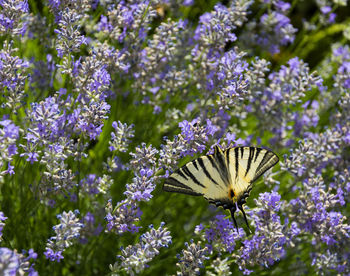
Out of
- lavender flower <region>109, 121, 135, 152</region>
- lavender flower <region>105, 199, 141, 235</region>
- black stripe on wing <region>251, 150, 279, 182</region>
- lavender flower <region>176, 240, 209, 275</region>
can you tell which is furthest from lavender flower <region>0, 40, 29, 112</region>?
black stripe on wing <region>251, 150, 279, 182</region>

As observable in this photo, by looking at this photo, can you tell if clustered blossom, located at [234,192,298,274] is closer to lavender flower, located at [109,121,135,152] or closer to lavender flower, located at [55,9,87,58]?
lavender flower, located at [109,121,135,152]

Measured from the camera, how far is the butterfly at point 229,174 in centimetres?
216

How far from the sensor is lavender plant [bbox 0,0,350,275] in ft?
7.02

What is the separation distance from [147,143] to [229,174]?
2.17ft

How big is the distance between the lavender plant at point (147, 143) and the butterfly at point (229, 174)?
0.12m

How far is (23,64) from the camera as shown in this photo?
2.26 metres

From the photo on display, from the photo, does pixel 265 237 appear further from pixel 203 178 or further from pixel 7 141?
pixel 7 141

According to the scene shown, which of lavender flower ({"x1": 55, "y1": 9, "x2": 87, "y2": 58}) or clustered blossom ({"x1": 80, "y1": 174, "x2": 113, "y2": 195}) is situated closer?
lavender flower ({"x1": 55, "y1": 9, "x2": 87, "y2": 58})

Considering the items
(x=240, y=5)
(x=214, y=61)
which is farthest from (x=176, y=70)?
(x=240, y=5)

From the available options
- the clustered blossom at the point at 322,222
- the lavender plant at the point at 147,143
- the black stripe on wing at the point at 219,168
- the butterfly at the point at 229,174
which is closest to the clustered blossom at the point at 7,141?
the lavender plant at the point at 147,143

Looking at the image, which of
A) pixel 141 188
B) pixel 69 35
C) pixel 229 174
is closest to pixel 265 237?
pixel 229 174

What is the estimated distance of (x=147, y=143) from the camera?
Answer: 2688mm

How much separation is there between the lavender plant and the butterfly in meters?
0.12

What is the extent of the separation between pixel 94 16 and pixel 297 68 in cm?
161
